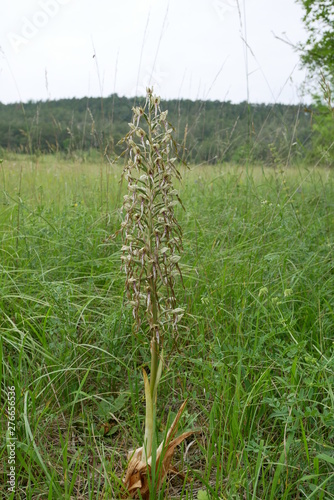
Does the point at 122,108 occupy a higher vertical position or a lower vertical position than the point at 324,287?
higher

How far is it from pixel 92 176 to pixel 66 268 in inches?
158

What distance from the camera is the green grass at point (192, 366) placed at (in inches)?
63.8

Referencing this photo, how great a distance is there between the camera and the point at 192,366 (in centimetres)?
217

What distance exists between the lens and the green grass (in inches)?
63.8

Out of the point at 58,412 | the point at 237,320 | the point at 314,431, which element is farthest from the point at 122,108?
the point at 314,431

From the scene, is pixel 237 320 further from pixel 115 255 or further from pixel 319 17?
pixel 319 17

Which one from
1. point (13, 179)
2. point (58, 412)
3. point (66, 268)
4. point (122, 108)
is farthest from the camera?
point (13, 179)

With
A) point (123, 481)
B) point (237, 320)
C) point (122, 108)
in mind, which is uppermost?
point (122, 108)

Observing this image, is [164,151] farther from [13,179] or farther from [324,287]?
[13,179]

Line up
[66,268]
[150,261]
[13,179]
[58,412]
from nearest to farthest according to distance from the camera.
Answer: [150,261], [58,412], [66,268], [13,179]

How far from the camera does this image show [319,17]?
276 inches

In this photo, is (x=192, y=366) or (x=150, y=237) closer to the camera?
(x=150, y=237)

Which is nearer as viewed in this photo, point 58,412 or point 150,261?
point 150,261

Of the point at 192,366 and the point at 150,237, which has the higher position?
the point at 150,237
